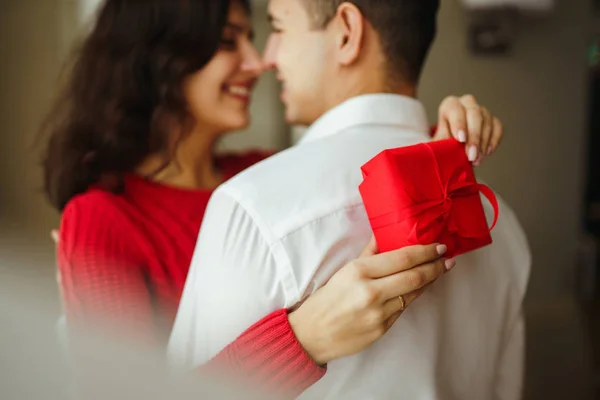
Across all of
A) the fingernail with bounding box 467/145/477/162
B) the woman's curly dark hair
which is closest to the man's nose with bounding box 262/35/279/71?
the woman's curly dark hair

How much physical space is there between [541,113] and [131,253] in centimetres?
55

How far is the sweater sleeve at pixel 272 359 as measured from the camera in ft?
1.43

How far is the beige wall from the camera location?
72cm

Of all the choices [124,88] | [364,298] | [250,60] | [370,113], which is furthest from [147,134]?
[364,298]

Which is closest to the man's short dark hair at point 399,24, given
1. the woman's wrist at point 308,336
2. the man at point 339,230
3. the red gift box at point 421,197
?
the man at point 339,230

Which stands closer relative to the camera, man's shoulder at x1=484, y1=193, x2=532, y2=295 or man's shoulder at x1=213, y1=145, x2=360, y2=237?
man's shoulder at x1=213, y1=145, x2=360, y2=237

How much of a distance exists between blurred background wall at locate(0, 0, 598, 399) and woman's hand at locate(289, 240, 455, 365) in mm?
318

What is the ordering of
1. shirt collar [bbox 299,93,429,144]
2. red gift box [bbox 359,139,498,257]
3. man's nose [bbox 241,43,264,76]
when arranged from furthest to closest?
1. man's nose [bbox 241,43,264,76]
2. shirt collar [bbox 299,93,429,144]
3. red gift box [bbox 359,139,498,257]

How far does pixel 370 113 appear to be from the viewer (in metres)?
0.52

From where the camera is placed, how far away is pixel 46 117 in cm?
74

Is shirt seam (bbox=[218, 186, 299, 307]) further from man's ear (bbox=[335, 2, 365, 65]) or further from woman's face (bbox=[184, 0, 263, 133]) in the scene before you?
woman's face (bbox=[184, 0, 263, 133])

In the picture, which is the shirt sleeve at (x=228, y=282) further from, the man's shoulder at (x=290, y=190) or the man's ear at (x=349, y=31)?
the man's ear at (x=349, y=31)

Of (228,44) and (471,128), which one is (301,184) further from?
(228,44)

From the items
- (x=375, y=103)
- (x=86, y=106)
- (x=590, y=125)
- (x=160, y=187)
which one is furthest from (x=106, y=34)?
(x=590, y=125)
